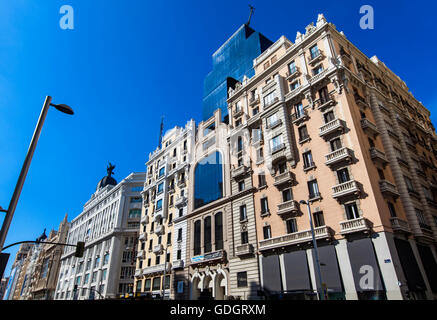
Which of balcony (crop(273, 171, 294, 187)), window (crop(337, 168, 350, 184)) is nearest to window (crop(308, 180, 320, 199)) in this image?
balcony (crop(273, 171, 294, 187))

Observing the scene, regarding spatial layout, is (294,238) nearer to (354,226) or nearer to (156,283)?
(354,226)

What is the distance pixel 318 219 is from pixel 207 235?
1865 centimetres

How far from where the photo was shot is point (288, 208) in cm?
3206

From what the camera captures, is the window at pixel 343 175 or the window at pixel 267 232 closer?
the window at pixel 343 175

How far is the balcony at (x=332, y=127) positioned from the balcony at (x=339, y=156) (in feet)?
9.06

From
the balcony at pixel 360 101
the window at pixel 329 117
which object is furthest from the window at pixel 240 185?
the balcony at pixel 360 101

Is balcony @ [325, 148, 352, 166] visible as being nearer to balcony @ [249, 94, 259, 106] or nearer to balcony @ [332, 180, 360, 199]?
balcony @ [332, 180, 360, 199]

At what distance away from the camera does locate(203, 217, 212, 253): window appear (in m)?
41.6

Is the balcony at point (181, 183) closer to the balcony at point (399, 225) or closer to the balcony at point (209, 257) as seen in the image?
the balcony at point (209, 257)

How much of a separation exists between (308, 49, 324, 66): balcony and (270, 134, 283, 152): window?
1082 cm

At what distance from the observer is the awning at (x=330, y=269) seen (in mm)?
25422
